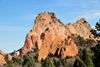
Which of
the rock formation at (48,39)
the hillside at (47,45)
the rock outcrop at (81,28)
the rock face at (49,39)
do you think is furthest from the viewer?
the rock outcrop at (81,28)

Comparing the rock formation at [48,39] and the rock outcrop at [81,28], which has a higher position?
the rock outcrop at [81,28]

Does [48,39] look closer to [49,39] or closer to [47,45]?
[49,39]

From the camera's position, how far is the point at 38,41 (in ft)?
238

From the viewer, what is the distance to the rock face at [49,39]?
66.9m

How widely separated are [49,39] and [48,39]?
414 mm

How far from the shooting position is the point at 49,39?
71.4m

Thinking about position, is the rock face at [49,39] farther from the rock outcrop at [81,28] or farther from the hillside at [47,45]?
the rock outcrop at [81,28]

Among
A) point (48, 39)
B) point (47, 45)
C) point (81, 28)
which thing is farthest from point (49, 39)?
point (81, 28)

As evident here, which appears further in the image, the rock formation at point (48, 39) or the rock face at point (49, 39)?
the rock formation at point (48, 39)

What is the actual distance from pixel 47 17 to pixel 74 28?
23398mm

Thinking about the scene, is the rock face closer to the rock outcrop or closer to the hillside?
the hillside

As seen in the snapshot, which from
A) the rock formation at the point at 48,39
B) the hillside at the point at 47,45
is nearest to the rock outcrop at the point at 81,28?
the hillside at the point at 47,45

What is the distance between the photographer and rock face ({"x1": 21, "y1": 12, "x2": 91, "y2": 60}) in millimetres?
66875

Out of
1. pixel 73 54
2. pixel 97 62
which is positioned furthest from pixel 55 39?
pixel 97 62
